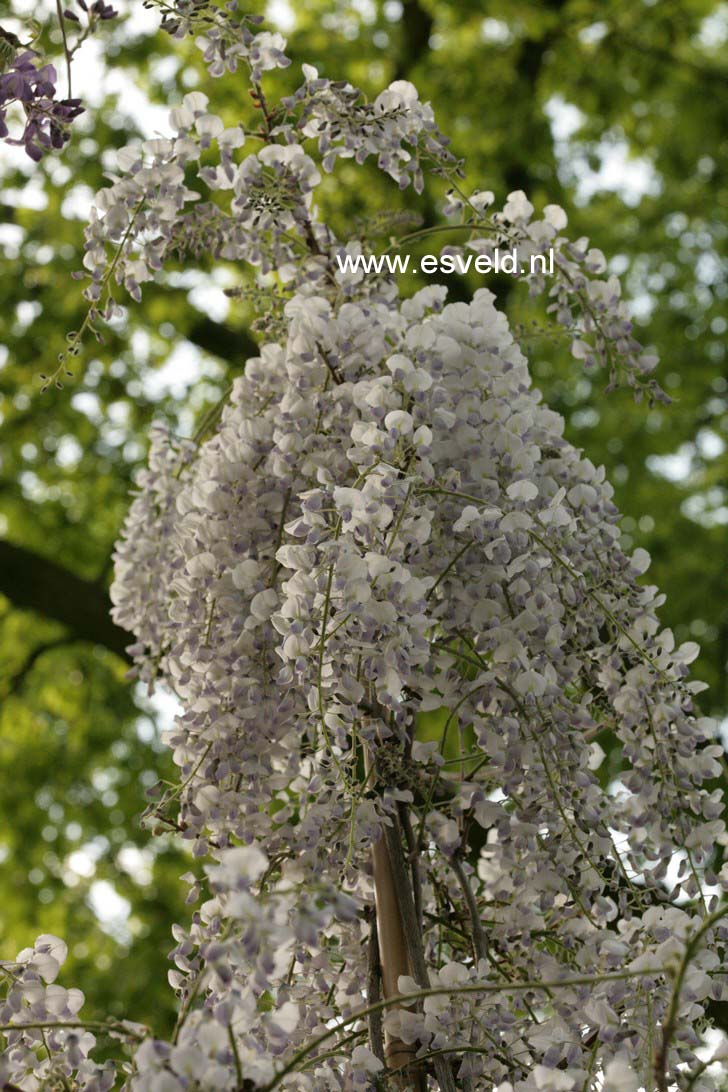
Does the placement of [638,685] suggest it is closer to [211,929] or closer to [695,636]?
[211,929]

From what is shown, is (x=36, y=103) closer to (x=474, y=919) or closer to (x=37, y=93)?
(x=37, y=93)

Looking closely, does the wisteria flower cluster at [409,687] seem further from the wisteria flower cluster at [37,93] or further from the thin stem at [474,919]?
the wisteria flower cluster at [37,93]

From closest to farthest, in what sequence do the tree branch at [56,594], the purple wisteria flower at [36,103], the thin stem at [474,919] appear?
the purple wisteria flower at [36,103] → the thin stem at [474,919] → the tree branch at [56,594]

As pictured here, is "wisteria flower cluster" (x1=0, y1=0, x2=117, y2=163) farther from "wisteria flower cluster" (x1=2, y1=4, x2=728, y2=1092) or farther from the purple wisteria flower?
"wisteria flower cluster" (x1=2, y1=4, x2=728, y2=1092)

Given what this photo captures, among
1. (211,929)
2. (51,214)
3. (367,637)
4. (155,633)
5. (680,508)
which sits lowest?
(680,508)

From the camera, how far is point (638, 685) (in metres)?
1.24

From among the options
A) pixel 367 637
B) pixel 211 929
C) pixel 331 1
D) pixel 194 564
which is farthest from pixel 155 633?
pixel 331 1

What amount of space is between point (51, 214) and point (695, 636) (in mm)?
2602

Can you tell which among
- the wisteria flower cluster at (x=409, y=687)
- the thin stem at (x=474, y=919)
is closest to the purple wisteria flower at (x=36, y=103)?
the wisteria flower cluster at (x=409, y=687)

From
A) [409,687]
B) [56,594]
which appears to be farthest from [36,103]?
[56,594]

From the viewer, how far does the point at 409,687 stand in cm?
123

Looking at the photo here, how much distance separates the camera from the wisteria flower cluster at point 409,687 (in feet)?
3.53

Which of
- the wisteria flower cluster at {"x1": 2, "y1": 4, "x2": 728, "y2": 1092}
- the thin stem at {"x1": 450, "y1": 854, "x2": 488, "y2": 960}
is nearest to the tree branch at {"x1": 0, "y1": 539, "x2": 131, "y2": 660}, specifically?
the wisteria flower cluster at {"x1": 2, "y1": 4, "x2": 728, "y2": 1092}

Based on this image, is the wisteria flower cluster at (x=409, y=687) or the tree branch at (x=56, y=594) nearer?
the wisteria flower cluster at (x=409, y=687)
